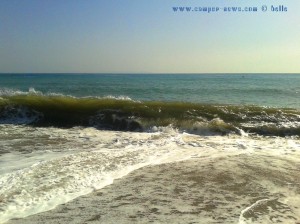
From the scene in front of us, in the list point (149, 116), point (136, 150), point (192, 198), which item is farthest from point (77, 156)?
point (149, 116)

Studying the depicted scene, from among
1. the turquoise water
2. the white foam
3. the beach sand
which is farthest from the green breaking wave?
the turquoise water

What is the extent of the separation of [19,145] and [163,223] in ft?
19.9

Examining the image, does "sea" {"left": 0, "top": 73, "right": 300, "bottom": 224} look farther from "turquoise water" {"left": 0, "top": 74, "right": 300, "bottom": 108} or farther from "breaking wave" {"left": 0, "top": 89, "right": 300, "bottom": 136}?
"turquoise water" {"left": 0, "top": 74, "right": 300, "bottom": 108}

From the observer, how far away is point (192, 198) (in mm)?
5855

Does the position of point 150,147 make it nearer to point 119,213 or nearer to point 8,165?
point 8,165

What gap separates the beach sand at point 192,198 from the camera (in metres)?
5.00

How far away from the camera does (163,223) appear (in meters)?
4.80

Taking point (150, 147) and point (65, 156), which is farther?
point (150, 147)

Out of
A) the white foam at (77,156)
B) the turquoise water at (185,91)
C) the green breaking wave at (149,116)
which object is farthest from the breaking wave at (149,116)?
the turquoise water at (185,91)

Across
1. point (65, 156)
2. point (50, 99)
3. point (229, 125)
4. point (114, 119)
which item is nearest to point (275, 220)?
point (65, 156)

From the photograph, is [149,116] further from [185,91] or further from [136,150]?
[185,91]

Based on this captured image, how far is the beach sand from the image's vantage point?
5.00 m

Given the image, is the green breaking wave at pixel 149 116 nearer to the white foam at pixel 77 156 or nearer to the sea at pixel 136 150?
the sea at pixel 136 150

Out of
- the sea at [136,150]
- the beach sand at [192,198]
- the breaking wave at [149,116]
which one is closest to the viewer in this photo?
the beach sand at [192,198]
